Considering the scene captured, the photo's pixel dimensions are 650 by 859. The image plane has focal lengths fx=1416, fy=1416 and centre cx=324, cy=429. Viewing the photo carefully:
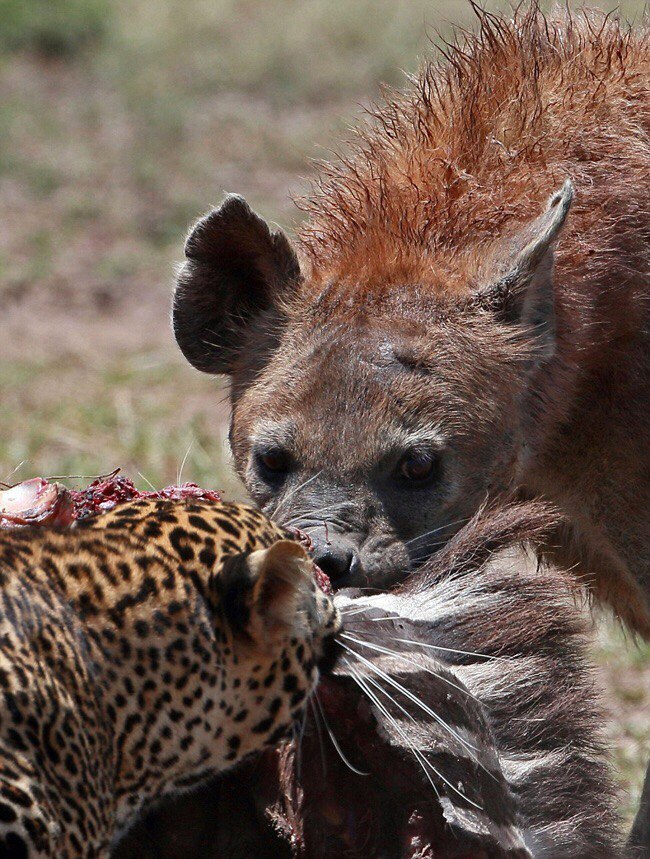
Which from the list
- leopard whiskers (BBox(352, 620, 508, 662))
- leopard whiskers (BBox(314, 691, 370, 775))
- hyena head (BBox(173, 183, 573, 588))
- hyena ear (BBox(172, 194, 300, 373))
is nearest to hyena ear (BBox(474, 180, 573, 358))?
hyena head (BBox(173, 183, 573, 588))

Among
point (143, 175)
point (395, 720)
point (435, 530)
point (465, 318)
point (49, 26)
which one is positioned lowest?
point (395, 720)

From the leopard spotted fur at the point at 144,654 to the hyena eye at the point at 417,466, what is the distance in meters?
1.14

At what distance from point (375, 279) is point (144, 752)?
6.31 ft

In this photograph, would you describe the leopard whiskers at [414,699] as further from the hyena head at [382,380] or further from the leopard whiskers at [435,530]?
the leopard whiskers at [435,530]

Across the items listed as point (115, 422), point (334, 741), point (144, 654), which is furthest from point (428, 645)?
point (115, 422)

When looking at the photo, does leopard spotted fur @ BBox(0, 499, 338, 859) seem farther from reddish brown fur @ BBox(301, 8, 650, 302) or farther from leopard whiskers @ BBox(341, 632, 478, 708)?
reddish brown fur @ BBox(301, 8, 650, 302)

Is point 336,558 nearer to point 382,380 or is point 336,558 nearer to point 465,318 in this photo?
point 382,380

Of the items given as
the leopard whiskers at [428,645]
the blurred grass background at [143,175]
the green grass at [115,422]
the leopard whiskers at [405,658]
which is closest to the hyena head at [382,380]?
the leopard whiskers at [428,645]

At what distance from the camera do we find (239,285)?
4.35 meters

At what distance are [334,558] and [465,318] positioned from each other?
937 millimetres

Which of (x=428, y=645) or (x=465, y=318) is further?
(x=465, y=318)

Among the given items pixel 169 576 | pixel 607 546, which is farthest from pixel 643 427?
pixel 169 576

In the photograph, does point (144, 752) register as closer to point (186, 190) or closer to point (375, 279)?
point (375, 279)

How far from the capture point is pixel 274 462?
3900mm
